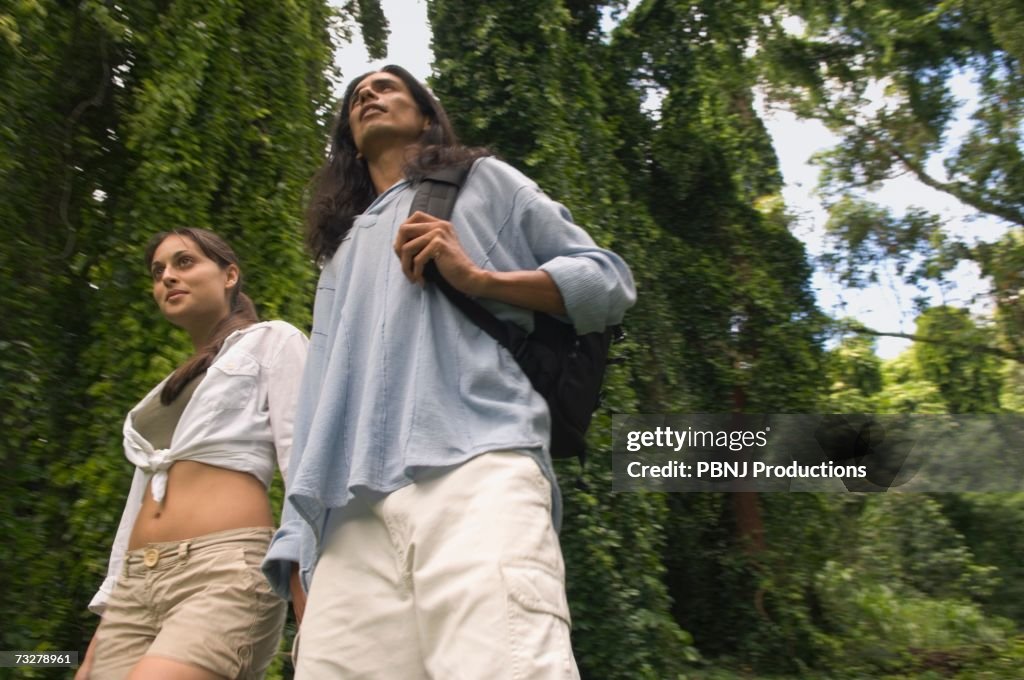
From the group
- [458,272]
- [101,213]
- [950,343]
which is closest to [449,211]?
[458,272]

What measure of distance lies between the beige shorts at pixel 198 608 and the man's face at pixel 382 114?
770mm

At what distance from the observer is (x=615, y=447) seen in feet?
21.4

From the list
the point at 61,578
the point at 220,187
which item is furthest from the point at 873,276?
the point at 61,578

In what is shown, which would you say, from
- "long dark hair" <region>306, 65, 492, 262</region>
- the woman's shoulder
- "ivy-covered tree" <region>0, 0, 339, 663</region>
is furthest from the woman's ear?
"ivy-covered tree" <region>0, 0, 339, 663</region>

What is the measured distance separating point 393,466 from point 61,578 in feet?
8.92

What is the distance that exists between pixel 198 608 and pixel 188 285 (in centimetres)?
73

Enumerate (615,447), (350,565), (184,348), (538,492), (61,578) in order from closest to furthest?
(538,492), (350,565), (61,578), (184,348), (615,447)

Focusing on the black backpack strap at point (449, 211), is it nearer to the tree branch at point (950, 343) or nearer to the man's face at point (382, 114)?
the man's face at point (382, 114)

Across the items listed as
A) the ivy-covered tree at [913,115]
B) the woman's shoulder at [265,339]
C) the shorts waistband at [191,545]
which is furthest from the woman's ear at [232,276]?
the ivy-covered tree at [913,115]

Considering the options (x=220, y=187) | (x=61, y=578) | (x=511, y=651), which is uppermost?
(x=220, y=187)

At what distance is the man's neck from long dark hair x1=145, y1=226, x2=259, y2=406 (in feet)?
1.94

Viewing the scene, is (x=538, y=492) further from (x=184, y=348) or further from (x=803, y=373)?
(x=803, y=373)

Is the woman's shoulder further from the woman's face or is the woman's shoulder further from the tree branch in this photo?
the tree branch

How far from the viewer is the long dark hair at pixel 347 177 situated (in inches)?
69.4
